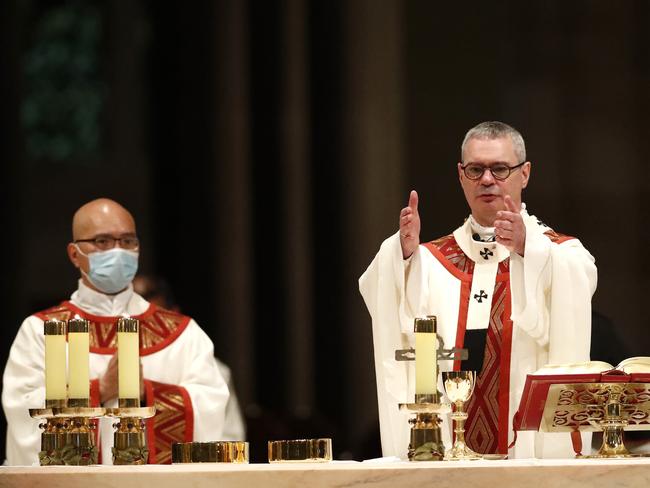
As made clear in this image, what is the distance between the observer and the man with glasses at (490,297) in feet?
17.4

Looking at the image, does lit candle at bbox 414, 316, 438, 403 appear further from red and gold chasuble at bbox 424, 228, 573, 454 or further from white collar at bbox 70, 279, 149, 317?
white collar at bbox 70, 279, 149, 317

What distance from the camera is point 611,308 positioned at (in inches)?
403

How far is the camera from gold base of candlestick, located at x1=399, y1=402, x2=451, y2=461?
4.36 metres

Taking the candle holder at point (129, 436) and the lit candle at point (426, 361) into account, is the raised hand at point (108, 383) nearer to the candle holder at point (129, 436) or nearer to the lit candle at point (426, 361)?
the candle holder at point (129, 436)

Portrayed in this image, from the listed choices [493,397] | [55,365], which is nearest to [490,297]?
[493,397]

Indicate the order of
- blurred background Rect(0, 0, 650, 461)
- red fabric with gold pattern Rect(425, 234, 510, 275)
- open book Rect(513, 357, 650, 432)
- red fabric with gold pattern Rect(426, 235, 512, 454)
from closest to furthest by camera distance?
open book Rect(513, 357, 650, 432) → red fabric with gold pattern Rect(426, 235, 512, 454) → red fabric with gold pattern Rect(425, 234, 510, 275) → blurred background Rect(0, 0, 650, 461)

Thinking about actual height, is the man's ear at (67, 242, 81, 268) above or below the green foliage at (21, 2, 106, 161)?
below

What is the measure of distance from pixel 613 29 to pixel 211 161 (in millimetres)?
3144

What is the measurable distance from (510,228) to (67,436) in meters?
1.62

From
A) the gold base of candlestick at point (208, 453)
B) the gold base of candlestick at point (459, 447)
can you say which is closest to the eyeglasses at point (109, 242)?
the gold base of candlestick at point (208, 453)

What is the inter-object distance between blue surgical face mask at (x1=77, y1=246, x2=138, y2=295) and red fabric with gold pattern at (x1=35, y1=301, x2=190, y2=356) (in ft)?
0.53

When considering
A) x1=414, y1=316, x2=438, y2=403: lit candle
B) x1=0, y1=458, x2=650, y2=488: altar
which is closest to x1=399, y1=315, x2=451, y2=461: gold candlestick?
x1=414, y1=316, x2=438, y2=403: lit candle

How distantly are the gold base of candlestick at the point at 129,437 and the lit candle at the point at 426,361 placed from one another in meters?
0.85

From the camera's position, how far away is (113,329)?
6.47 meters
